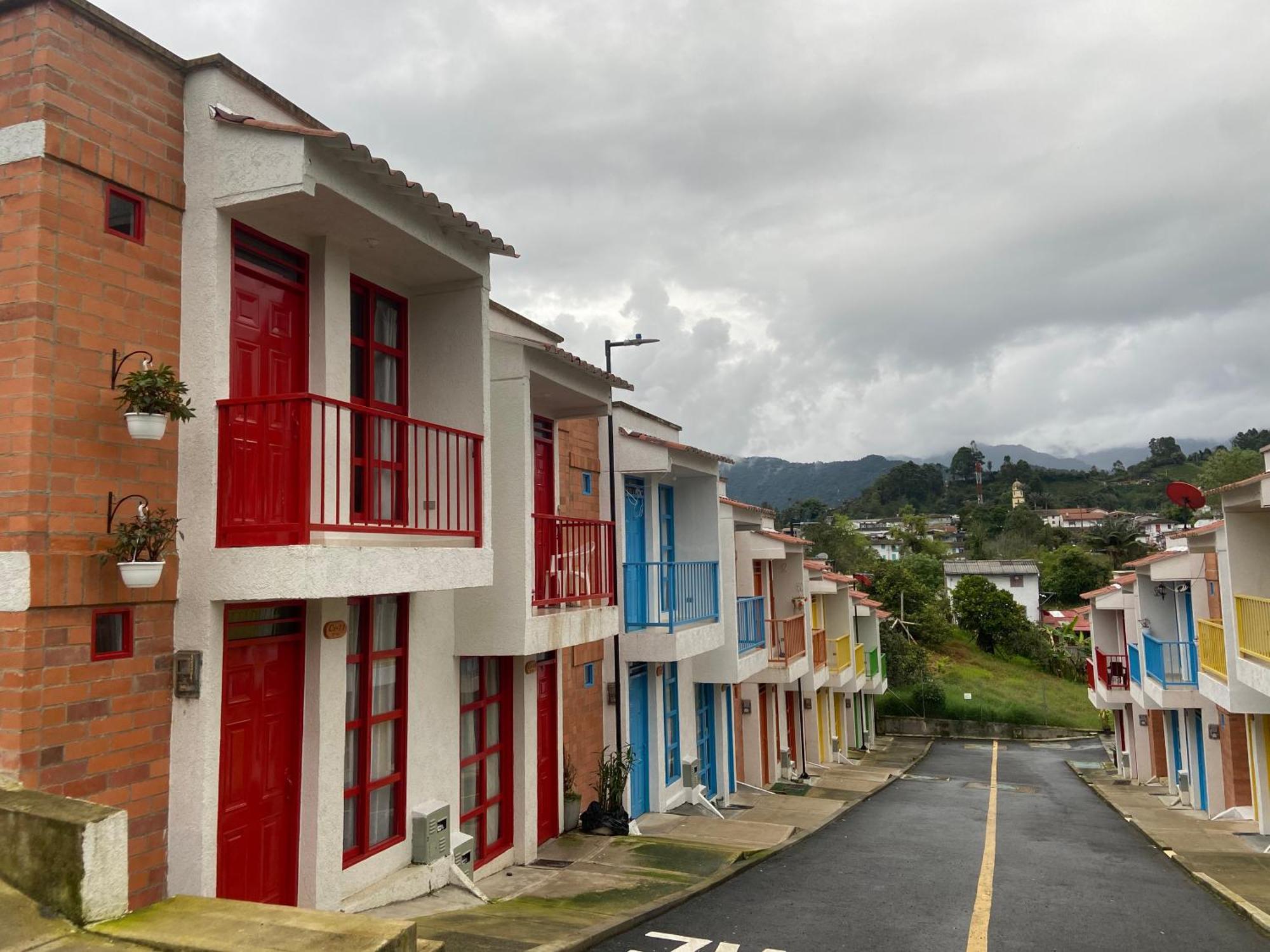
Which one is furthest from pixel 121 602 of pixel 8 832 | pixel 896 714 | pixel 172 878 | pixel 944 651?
pixel 944 651

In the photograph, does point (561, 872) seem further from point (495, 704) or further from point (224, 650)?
point (224, 650)

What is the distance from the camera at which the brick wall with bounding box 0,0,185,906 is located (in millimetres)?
4934

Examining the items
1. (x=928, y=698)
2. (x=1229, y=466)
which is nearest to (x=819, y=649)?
(x=928, y=698)

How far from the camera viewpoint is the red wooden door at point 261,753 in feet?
20.0

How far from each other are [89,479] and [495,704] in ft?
17.9

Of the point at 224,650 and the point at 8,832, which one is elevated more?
the point at 224,650

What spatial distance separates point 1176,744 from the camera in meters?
21.6

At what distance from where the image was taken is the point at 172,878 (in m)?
5.57

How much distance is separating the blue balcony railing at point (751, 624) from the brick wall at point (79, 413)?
11649mm

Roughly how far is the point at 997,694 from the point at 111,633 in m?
44.0

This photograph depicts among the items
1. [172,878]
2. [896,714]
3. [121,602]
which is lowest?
[896,714]

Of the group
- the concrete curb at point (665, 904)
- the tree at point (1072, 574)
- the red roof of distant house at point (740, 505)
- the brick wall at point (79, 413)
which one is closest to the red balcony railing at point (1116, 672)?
the red roof of distant house at point (740, 505)

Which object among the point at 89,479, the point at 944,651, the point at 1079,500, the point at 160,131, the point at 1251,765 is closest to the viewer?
the point at 89,479

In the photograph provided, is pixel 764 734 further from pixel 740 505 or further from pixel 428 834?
pixel 428 834
